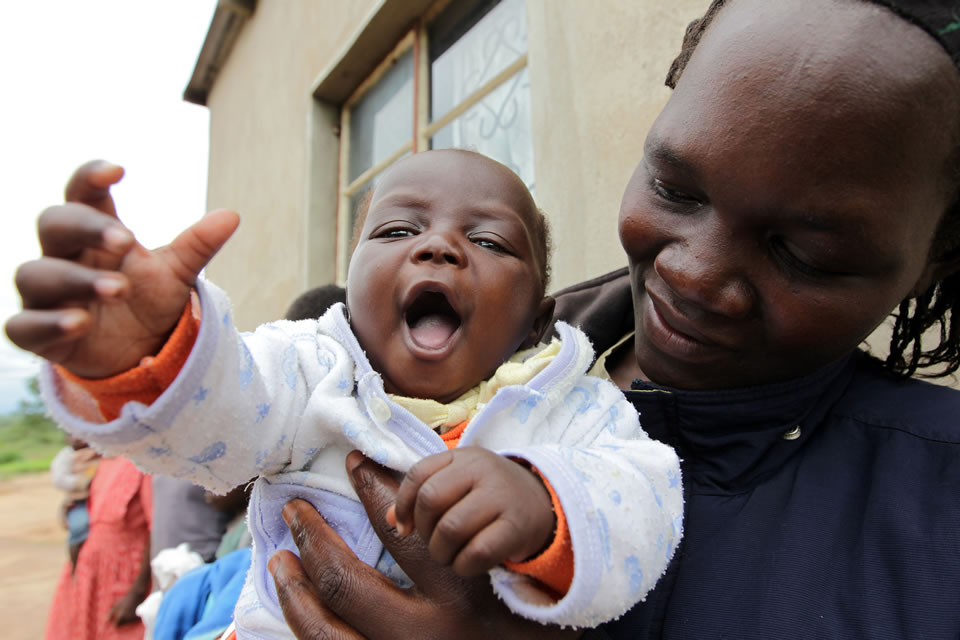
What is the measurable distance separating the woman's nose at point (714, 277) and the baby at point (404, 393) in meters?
0.28

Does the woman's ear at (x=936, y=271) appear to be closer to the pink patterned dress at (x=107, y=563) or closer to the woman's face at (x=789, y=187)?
the woman's face at (x=789, y=187)

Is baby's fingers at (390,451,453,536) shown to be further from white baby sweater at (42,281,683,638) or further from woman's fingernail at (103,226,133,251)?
woman's fingernail at (103,226,133,251)

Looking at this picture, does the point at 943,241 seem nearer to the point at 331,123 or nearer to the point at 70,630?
the point at 70,630

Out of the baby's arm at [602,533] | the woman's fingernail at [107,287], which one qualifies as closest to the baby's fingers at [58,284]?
the woman's fingernail at [107,287]

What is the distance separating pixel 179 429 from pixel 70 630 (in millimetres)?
3386

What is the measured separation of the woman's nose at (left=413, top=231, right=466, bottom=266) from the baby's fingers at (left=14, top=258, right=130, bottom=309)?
0.66 meters

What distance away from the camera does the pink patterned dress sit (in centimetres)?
326

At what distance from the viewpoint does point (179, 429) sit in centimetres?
88

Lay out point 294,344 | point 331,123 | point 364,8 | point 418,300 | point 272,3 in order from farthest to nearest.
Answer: point 272,3 → point 331,123 → point 364,8 → point 418,300 → point 294,344

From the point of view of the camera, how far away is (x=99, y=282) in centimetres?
71

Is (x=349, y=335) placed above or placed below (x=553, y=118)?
below

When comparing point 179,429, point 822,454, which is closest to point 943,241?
point 822,454

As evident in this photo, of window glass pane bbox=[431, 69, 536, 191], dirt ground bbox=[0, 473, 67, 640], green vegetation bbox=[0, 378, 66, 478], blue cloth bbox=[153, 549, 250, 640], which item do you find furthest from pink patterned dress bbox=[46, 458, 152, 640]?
green vegetation bbox=[0, 378, 66, 478]

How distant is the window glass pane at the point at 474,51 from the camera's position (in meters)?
3.64
